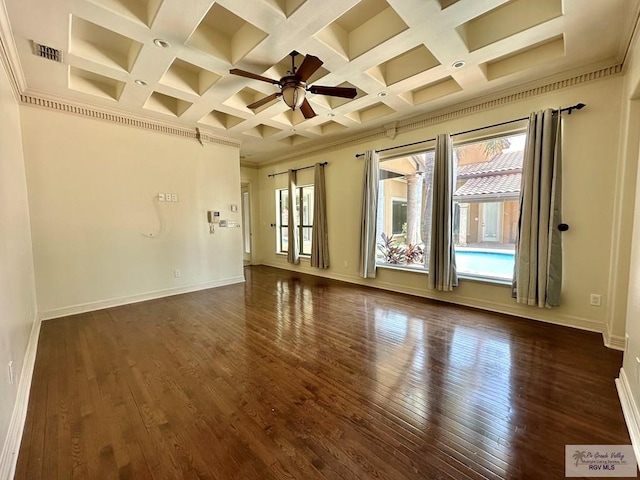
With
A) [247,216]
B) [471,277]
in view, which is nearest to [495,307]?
[471,277]

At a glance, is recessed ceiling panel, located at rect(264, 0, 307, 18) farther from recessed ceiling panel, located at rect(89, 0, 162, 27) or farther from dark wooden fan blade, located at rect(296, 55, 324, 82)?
recessed ceiling panel, located at rect(89, 0, 162, 27)

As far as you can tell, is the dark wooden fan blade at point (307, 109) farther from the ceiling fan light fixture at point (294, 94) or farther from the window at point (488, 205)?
the window at point (488, 205)

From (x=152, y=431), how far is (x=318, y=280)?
4.18 m

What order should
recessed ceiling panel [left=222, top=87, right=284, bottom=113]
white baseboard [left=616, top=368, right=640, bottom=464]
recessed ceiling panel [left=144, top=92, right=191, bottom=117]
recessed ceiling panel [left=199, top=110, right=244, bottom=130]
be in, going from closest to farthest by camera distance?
white baseboard [left=616, top=368, right=640, bottom=464] → recessed ceiling panel [left=222, top=87, right=284, bottom=113] → recessed ceiling panel [left=144, top=92, right=191, bottom=117] → recessed ceiling panel [left=199, top=110, right=244, bottom=130]

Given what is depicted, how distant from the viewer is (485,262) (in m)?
3.92

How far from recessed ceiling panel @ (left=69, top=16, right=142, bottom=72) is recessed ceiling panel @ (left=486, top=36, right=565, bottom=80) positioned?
149 inches

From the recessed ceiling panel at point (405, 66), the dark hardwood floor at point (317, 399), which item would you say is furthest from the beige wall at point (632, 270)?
the recessed ceiling panel at point (405, 66)

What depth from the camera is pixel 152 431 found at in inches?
65.7

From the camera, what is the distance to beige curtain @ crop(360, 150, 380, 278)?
484 cm

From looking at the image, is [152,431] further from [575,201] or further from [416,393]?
[575,201]

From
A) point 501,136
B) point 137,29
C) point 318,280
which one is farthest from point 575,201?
point 137,29

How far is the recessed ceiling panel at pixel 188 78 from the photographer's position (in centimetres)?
326
